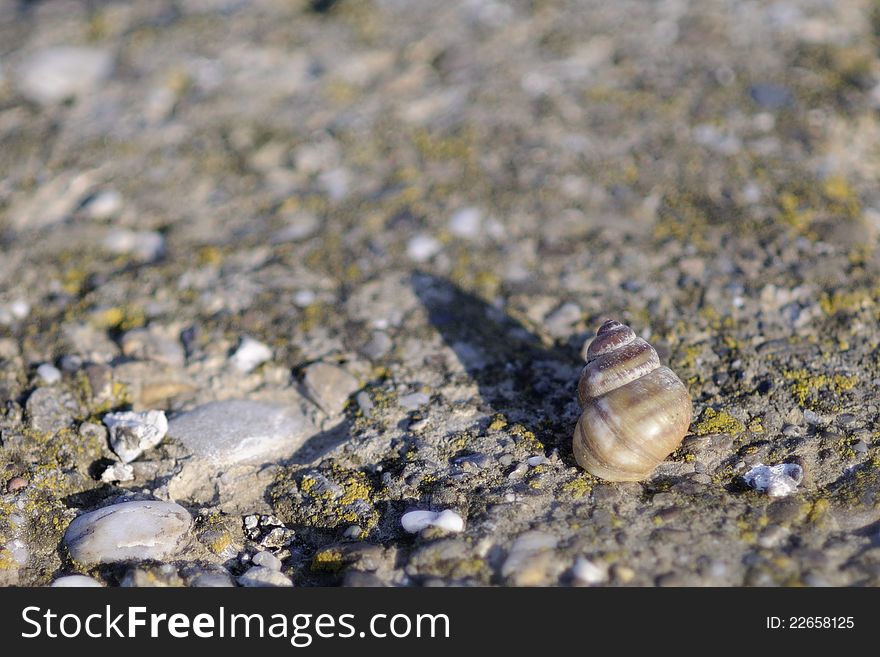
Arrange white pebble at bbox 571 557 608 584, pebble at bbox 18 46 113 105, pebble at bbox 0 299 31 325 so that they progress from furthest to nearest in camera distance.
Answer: pebble at bbox 18 46 113 105 < pebble at bbox 0 299 31 325 < white pebble at bbox 571 557 608 584

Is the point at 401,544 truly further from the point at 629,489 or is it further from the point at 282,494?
the point at 629,489

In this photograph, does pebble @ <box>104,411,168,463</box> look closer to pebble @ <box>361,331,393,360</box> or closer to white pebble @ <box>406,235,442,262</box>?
pebble @ <box>361,331,393,360</box>

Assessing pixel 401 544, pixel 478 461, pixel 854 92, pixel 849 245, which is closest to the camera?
pixel 401 544

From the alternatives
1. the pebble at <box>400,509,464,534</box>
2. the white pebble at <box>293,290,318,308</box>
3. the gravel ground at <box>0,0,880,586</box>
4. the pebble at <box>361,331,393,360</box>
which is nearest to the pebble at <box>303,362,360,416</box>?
the gravel ground at <box>0,0,880,586</box>

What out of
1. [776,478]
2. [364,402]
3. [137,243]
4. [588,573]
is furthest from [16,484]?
[776,478]

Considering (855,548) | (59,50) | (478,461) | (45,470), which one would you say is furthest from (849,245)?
(59,50)

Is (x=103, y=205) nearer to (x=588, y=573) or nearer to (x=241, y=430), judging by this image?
(x=241, y=430)
